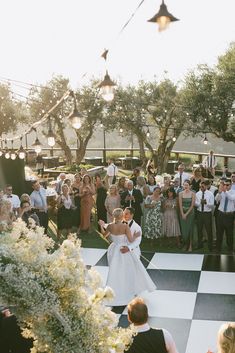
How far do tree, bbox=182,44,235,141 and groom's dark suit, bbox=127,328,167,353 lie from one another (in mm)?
14042

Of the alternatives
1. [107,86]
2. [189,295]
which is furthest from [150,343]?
[189,295]

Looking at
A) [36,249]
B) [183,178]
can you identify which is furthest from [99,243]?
[36,249]

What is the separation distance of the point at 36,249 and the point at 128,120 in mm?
18684

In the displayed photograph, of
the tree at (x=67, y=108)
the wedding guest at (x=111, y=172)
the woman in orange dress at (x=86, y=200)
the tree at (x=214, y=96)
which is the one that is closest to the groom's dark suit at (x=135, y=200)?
the woman in orange dress at (x=86, y=200)

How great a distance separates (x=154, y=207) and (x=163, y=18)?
21.3ft

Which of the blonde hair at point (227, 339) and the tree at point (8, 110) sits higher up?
the tree at point (8, 110)

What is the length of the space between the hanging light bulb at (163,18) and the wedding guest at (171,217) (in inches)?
250

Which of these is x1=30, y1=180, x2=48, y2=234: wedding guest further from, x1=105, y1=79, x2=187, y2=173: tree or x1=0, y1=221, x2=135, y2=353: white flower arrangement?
x1=105, y1=79, x2=187, y2=173: tree

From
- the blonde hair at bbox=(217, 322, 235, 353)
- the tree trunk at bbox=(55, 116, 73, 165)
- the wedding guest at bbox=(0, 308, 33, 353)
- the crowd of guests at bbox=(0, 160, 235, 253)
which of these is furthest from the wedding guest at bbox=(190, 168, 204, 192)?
the tree trunk at bbox=(55, 116, 73, 165)

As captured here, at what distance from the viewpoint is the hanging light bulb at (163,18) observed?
8.96 feet

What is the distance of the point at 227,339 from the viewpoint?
275 centimetres

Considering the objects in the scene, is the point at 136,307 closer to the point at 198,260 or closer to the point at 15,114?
the point at 198,260

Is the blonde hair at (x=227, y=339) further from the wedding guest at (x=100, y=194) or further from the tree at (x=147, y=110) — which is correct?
the tree at (x=147, y=110)

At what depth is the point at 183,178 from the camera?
11.2m
